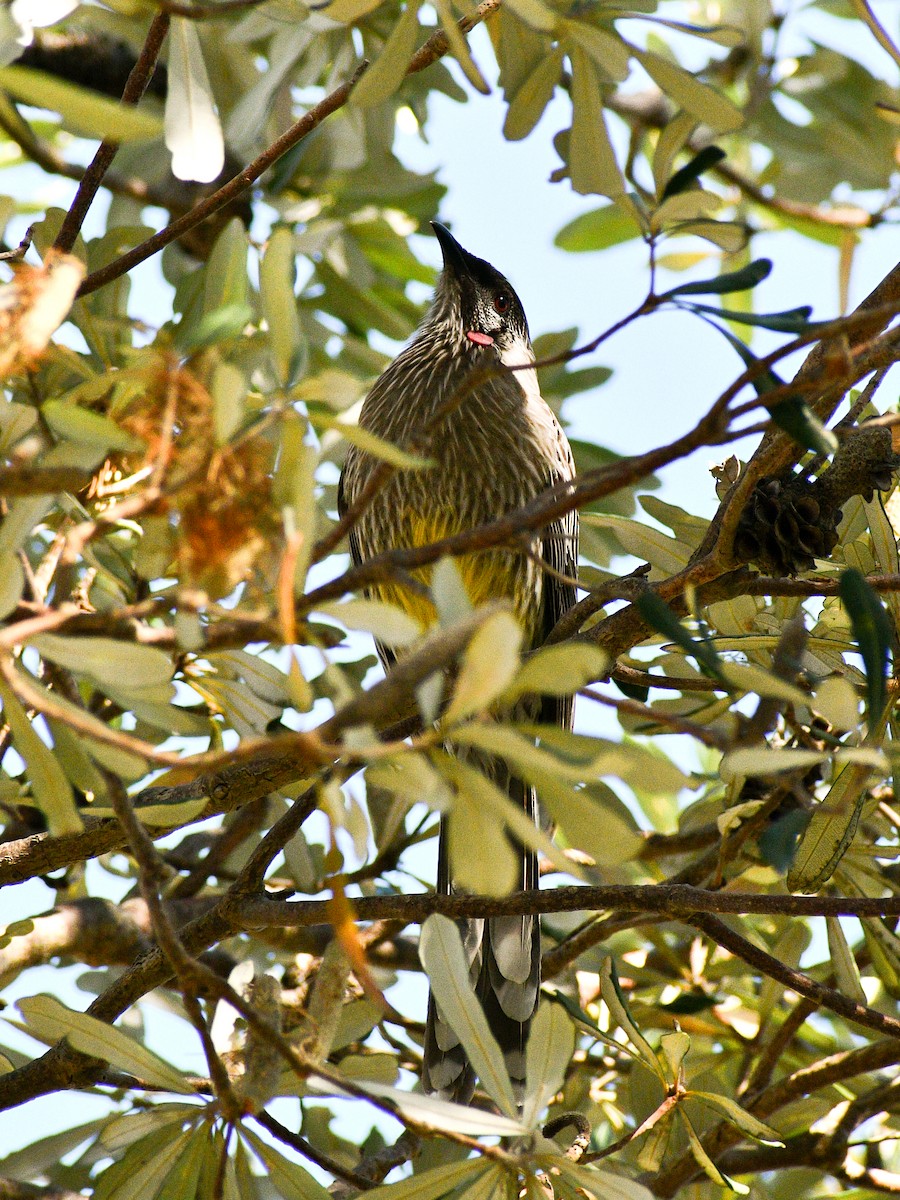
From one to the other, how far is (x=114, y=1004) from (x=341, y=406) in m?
1.19

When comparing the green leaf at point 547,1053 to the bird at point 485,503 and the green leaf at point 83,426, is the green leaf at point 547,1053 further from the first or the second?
the bird at point 485,503

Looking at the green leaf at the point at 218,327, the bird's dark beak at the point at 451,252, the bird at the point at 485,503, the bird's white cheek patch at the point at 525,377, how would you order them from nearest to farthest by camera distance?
the green leaf at the point at 218,327 → the bird at the point at 485,503 → the bird's white cheek patch at the point at 525,377 → the bird's dark beak at the point at 451,252

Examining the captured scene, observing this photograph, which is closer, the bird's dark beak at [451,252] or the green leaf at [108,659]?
the green leaf at [108,659]

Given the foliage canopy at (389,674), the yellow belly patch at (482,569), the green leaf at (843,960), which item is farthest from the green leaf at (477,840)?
the yellow belly patch at (482,569)

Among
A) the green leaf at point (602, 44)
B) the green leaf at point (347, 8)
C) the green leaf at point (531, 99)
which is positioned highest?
the green leaf at point (531, 99)

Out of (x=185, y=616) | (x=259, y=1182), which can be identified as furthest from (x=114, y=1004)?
(x=185, y=616)

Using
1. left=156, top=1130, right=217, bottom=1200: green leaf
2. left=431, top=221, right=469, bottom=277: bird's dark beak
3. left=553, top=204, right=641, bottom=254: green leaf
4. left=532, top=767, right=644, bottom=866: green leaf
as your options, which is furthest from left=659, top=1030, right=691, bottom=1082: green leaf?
left=553, top=204, right=641, bottom=254: green leaf

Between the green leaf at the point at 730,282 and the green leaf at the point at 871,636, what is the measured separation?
0.33m

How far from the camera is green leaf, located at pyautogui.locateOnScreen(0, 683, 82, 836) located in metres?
1.28

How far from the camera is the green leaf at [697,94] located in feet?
4.96

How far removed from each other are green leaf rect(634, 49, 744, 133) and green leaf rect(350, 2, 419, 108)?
0.28 m

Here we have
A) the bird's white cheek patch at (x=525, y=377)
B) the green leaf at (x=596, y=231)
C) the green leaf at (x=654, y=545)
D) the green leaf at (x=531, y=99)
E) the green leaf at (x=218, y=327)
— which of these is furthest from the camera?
the green leaf at (x=596, y=231)

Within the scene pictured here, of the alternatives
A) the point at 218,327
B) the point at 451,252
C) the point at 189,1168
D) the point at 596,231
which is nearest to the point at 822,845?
the point at 189,1168

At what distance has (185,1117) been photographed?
5.39 ft
